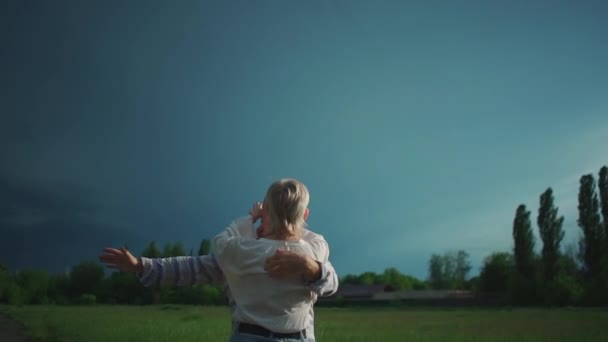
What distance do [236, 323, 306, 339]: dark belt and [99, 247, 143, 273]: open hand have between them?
21.3 inches

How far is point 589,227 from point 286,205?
4638 cm

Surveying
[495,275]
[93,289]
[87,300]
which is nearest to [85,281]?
[93,289]

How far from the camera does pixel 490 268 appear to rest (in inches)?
2311

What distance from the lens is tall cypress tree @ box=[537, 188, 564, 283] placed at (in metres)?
44.4

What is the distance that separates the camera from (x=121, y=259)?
241 centimetres

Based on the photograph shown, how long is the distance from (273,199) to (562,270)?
4674cm

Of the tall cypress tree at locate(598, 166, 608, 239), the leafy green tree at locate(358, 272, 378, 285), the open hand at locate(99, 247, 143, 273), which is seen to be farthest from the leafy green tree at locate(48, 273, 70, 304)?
the open hand at locate(99, 247, 143, 273)

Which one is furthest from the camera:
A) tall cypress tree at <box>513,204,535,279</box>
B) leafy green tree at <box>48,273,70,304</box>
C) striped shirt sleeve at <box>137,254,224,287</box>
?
leafy green tree at <box>48,273,70,304</box>

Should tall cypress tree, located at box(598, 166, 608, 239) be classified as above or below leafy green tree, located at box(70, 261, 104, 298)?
above

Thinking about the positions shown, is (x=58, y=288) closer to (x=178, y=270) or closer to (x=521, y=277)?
(x=521, y=277)

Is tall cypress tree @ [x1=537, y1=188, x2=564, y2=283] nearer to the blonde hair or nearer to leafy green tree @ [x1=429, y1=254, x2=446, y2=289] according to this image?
leafy green tree @ [x1=429, y1=254, x2=446, y2=289]

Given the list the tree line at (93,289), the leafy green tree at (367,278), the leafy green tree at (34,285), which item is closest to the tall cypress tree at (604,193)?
the tree line at (93,289)

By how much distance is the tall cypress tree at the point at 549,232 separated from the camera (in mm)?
44406

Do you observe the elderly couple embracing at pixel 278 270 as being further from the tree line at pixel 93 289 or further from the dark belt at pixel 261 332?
the tree line at pixel 93 289
